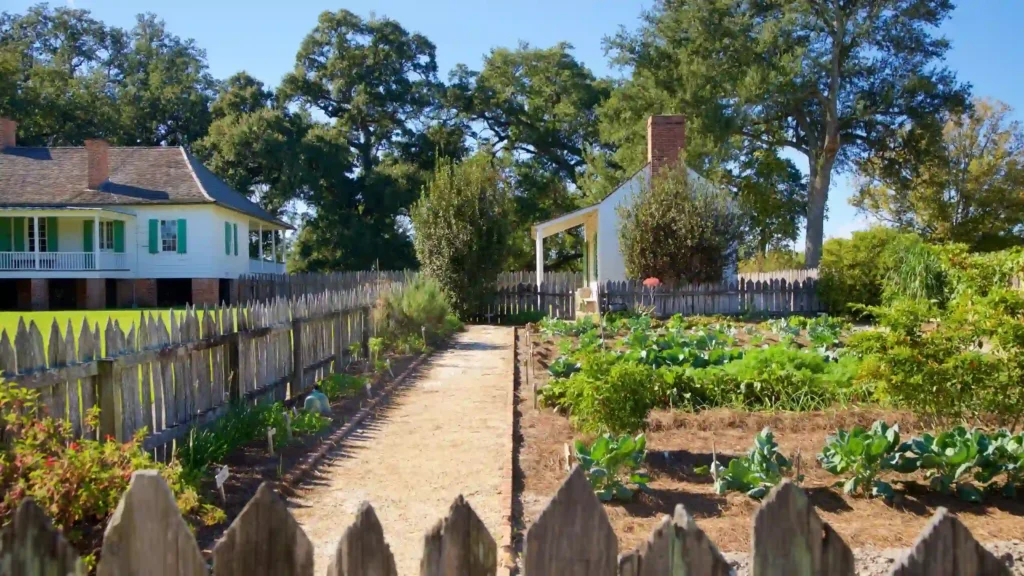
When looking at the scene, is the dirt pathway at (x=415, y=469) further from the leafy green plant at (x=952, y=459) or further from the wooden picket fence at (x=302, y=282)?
the wooden picket fence at (x=302, y=282)

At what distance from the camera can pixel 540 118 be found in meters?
47.7

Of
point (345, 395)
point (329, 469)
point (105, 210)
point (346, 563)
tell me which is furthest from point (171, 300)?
point (346, 563)

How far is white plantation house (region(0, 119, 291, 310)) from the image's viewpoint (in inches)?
1249

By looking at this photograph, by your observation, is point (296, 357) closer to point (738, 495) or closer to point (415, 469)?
point (415, 469)

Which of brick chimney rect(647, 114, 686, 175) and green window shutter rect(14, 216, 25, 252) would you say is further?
green window shutter rect(14, 216, 25, 252)

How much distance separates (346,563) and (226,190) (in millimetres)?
37809

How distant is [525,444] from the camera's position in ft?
26.0

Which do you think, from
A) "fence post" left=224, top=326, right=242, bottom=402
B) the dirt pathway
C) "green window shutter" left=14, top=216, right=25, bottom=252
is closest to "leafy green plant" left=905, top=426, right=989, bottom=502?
the dirt pathway

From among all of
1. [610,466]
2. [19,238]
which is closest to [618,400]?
[610,466]

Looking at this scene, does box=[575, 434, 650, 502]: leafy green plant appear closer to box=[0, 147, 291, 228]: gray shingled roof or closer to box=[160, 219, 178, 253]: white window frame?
box=[0, 147, 291, 228]: gray shingled roof

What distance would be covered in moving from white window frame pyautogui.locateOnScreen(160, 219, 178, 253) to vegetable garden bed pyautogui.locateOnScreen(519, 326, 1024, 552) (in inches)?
1077

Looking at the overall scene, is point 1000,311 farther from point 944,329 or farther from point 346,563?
point 346,563

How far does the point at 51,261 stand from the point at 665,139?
2314 centimetres

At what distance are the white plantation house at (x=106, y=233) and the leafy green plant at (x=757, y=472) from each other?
30.0m
